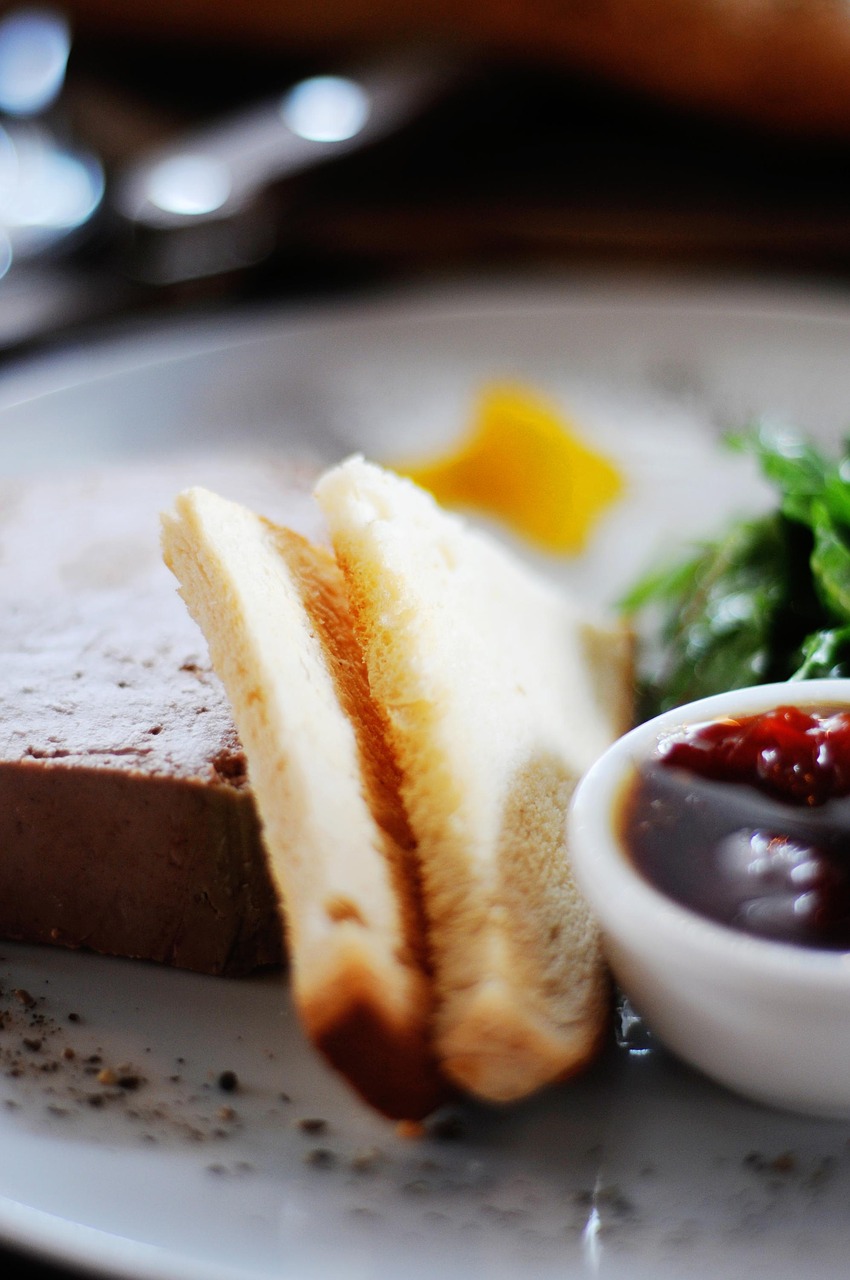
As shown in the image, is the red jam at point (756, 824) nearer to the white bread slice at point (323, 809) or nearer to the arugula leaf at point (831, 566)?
the white bread slice at point (323, 809)

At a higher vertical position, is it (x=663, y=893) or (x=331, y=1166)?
(x=663, y=893)

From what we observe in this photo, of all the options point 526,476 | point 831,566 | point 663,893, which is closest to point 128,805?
point 663,893

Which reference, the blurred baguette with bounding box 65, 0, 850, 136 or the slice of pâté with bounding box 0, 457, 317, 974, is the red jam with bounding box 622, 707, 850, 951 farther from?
the blurred baguette with bounding box 65, 0, 850, 136

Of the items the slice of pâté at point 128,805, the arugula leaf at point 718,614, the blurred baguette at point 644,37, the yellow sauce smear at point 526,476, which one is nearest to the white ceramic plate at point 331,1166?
the slice of pâté at point 128,805

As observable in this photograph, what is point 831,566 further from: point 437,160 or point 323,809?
point 437,160

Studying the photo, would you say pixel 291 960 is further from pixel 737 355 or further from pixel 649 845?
pixel 737 355

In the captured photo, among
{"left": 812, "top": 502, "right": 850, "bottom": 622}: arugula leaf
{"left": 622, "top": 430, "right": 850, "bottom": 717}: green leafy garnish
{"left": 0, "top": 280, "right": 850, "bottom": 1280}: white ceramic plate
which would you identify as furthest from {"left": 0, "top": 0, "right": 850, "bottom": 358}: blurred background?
{"left": 0, "top": 280, "right": 850, "bottom": 1280}: white ceramic plate

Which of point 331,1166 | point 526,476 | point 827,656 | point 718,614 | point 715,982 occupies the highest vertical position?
point 526,476
